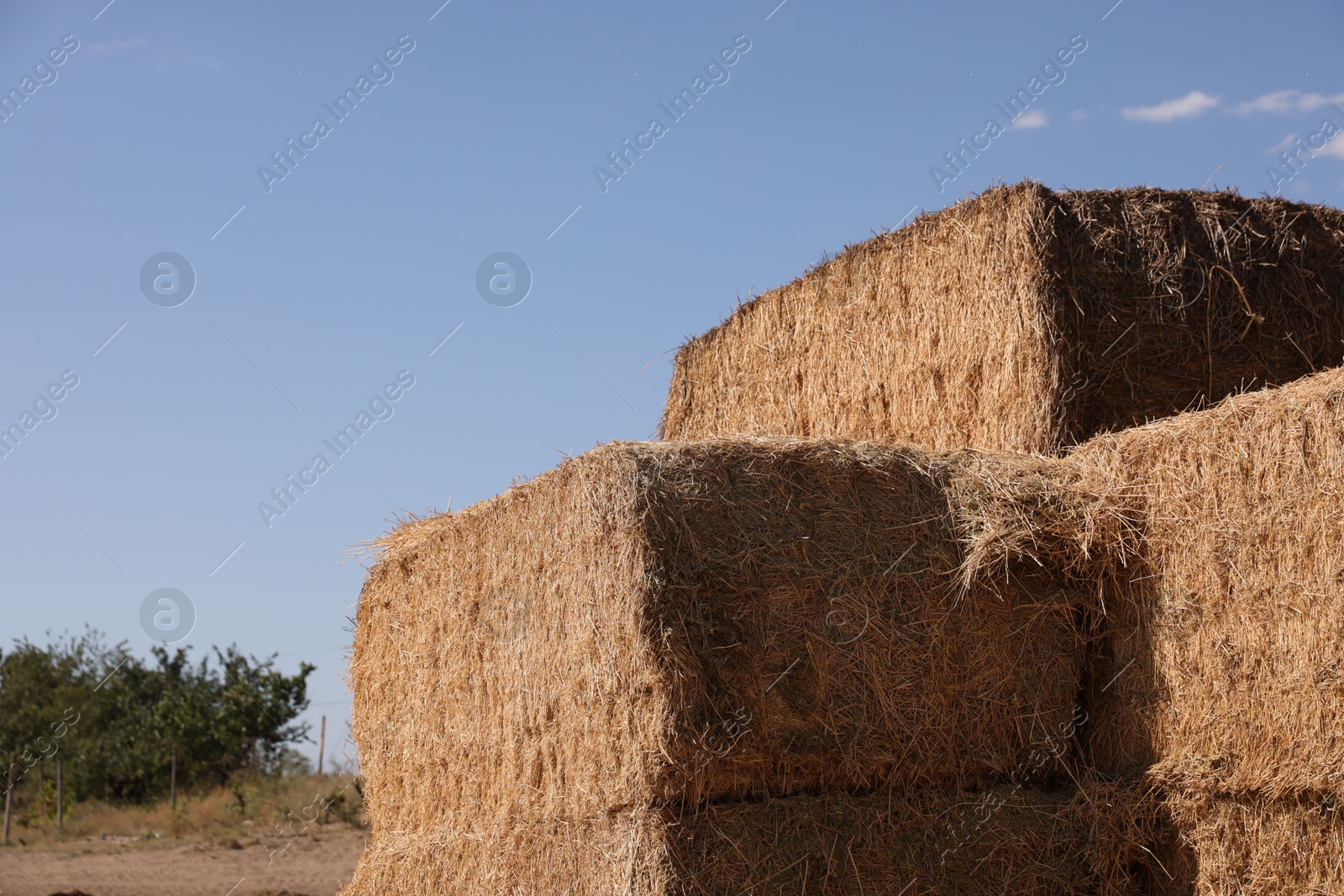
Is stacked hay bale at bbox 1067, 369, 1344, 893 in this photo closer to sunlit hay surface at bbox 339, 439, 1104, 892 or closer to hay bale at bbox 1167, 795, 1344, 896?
hay bale at bbox 1167, 795, 1344, 896

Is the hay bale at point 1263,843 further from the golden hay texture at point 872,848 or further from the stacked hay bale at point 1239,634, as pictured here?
the golden hay texture at point 872,848

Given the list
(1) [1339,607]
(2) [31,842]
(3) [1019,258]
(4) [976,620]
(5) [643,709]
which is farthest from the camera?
(2) [31,842]

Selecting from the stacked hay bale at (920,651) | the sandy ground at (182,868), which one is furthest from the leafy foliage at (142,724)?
the stacked hay bale at (920,651)

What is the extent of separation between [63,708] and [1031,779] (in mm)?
27746

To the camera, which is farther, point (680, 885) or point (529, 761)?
point (529, 761)

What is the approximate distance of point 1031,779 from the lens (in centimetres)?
571

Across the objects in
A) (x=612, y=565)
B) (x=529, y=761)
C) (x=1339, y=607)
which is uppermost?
(x=612, y=565)

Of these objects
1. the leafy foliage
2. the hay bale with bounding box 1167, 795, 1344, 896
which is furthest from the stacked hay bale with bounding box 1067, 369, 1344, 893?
the leafy foliage

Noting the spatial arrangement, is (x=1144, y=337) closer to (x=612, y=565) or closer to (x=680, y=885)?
(x=612, y=565)

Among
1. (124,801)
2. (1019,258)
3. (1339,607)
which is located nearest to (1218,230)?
(1019,258)

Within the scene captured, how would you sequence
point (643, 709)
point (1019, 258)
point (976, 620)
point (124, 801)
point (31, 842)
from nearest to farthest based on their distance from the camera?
point (643, 709)
point (976, 620)
point (1019, 258)
point (31, 842)
point (124, 801)

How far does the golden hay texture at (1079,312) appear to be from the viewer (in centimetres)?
677

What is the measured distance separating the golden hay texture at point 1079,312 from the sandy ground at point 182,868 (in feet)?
32.3

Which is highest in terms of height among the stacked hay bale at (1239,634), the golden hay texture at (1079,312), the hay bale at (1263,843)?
the golden hay texture at (1079,312)
